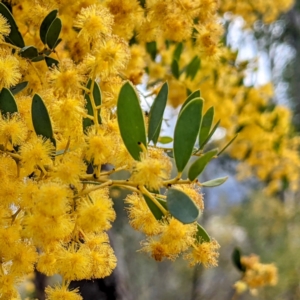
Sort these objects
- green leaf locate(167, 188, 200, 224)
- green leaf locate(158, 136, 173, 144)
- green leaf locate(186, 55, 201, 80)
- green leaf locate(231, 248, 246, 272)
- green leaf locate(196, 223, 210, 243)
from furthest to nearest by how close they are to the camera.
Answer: green leaf locate(231, 248, 246, 272), green leaf locate(186, 55, 201, 80), green leaf locate(158, 136, 173, 144), green leaf locate(196, 223, 210, 243), green leaf locate(167, 188, 200, 224)

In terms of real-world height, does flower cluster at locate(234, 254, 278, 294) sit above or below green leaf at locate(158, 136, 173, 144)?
below

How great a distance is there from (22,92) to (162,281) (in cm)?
287

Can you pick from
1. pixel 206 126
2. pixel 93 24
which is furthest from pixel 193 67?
pixel 93 24

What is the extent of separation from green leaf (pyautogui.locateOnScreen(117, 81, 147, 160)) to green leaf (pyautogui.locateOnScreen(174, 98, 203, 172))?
0.12ft

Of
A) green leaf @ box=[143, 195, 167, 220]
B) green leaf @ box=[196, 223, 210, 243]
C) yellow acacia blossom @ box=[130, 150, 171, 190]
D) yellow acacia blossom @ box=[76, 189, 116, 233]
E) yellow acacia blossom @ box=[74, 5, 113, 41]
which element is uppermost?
yellow acacia blossom @ box=[74, 5, 113, 41]

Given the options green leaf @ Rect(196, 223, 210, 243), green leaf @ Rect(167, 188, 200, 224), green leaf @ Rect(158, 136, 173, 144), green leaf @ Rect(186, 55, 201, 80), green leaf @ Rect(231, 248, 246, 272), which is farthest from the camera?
→ green leaf @ Rect(231, 248, 246, 272)

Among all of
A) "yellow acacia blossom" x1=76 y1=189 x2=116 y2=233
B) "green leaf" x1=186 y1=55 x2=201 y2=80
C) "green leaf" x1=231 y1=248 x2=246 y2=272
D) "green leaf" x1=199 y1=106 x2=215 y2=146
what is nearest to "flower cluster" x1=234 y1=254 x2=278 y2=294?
"green leaf" x1=231 y1=248 x2=246 y2=272

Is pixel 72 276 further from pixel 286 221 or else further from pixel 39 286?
pixel 286 221

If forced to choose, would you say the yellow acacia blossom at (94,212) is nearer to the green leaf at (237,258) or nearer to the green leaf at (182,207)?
the green leaf at (182,207)

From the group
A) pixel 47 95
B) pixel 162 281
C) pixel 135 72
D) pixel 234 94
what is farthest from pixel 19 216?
pixel 162 281

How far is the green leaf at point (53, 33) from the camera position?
548 millimetres

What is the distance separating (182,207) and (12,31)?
34 centimetres

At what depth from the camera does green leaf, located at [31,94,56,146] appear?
45cm

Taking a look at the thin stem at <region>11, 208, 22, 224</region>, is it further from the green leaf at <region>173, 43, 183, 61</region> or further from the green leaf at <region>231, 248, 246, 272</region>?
the green leaf at <region>231, 248, 246, 272</region>
